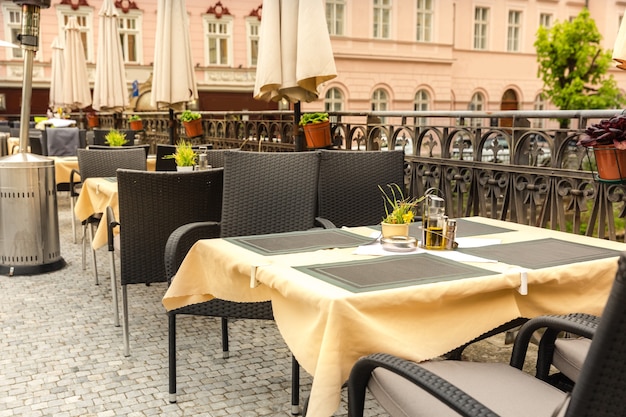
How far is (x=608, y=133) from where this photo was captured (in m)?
3.00

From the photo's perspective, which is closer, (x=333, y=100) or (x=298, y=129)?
(x=298, y=129)

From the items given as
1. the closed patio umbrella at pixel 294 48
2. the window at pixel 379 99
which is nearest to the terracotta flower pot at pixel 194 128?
the closed patio umbrella at pixel 294 48

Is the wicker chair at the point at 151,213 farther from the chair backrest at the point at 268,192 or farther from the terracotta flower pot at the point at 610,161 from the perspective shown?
the terracotta flower pot at the point at 610,161

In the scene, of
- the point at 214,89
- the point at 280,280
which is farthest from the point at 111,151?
the point at 214,89

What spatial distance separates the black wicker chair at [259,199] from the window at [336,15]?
26834mm

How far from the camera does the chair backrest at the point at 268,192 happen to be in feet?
11.0

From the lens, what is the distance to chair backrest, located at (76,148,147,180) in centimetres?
566

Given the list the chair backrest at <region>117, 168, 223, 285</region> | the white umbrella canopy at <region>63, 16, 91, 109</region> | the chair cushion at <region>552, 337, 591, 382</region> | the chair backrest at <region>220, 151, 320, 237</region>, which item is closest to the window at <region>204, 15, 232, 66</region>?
the white umbrella canopy at <region>63, 16, 91, 109</region>

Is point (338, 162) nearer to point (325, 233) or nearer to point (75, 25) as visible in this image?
point (325, 233)

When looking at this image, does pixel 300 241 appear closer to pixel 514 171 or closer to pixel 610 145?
pixel 610 145

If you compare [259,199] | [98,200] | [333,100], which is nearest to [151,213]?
[259,199]

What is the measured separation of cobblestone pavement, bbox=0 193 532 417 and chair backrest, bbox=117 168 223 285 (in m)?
0.50

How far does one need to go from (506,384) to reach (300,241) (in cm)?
103

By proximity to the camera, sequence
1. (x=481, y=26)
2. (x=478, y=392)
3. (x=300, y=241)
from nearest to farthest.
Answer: (x=478, y=392)
(x=300, y=241)
(x=481, y=26)
